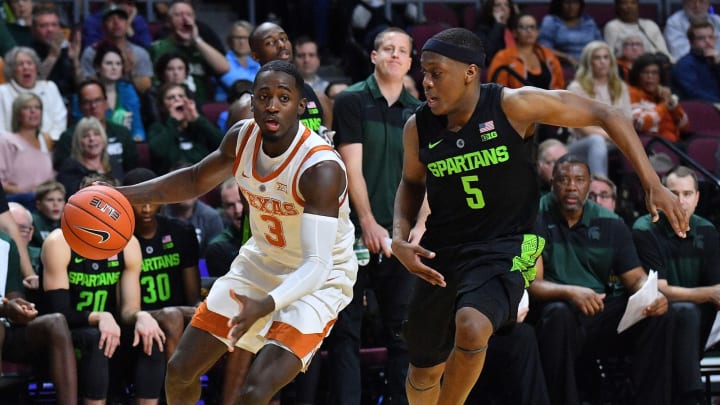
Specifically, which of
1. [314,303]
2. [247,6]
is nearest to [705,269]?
[314,303]

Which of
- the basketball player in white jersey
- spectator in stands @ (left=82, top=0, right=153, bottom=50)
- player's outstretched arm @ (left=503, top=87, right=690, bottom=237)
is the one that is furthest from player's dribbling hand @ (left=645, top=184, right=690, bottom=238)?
spectator in stands @ (left=82, top=0, right=153, bottom=50)

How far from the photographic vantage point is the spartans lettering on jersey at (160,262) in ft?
23.3

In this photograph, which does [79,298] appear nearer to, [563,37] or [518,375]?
[518,375]

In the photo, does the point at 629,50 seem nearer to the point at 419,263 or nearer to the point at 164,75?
the point at 164,75

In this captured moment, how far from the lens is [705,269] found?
7523 millimetres

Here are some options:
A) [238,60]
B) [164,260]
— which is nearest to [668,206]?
[164,260]

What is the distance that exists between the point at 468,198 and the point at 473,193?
4 cm

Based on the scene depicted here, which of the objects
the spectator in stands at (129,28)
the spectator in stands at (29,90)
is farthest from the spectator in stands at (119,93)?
the spectator in stands at (129,28)

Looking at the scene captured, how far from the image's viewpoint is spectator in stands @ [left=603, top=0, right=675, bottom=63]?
1123 cm

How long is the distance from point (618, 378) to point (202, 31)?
492cm

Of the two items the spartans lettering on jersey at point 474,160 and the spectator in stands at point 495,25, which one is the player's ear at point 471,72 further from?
the spectator in stands at point 495,25

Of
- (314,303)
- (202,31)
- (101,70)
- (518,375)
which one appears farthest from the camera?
(202,31)

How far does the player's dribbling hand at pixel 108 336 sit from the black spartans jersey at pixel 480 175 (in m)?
2.12

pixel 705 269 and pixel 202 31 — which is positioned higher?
pixel 202 31
